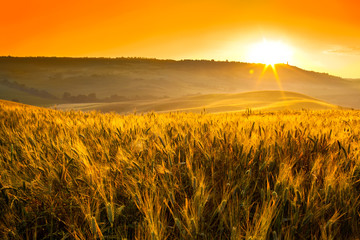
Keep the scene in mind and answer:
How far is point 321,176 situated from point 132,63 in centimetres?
11905

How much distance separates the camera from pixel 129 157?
1.78m

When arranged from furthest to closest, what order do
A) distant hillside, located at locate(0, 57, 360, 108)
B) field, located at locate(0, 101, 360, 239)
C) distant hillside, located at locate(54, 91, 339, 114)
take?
distant hillside, located at locate(0, 57, 360, 108) < distant hillside, located at locate(54, 91, 339, 114) < field, located at locate(0, 101, 360, 239)

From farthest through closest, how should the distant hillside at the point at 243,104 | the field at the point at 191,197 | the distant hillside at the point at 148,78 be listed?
the distant hillside at the point at 148,78, the distant hillside at the point at 243,104, the field at the point at 191,197

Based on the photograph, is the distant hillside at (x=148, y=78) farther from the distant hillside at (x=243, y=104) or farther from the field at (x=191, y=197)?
the field at (x=191, y=197)

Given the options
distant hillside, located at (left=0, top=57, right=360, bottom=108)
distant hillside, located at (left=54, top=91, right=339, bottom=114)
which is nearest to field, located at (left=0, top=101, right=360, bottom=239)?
distant hillside, located at (left=54, top=91, right=339, bottom=114)

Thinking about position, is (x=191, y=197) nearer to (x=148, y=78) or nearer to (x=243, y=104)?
(x=243, y=104)

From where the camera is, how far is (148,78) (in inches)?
4075

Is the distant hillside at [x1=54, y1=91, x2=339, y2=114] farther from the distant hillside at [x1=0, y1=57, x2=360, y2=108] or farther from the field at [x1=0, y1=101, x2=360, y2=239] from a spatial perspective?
the distant hillside at [x1=0, y1=57, x2=360, y2=108]

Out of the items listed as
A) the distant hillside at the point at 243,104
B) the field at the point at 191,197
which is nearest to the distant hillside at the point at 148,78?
the distant hillside at the point at 243,104

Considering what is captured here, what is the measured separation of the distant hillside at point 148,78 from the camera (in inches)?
3430

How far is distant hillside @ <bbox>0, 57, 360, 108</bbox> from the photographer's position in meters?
87.1

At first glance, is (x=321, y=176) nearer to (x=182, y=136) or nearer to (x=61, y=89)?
(x=182, y=136)

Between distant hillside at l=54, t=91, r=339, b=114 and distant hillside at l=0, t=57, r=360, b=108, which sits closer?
distant hillside at l=54, t=91, r=339, b=114

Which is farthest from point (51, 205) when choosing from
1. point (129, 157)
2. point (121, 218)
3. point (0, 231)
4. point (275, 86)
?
point (275, 86)
